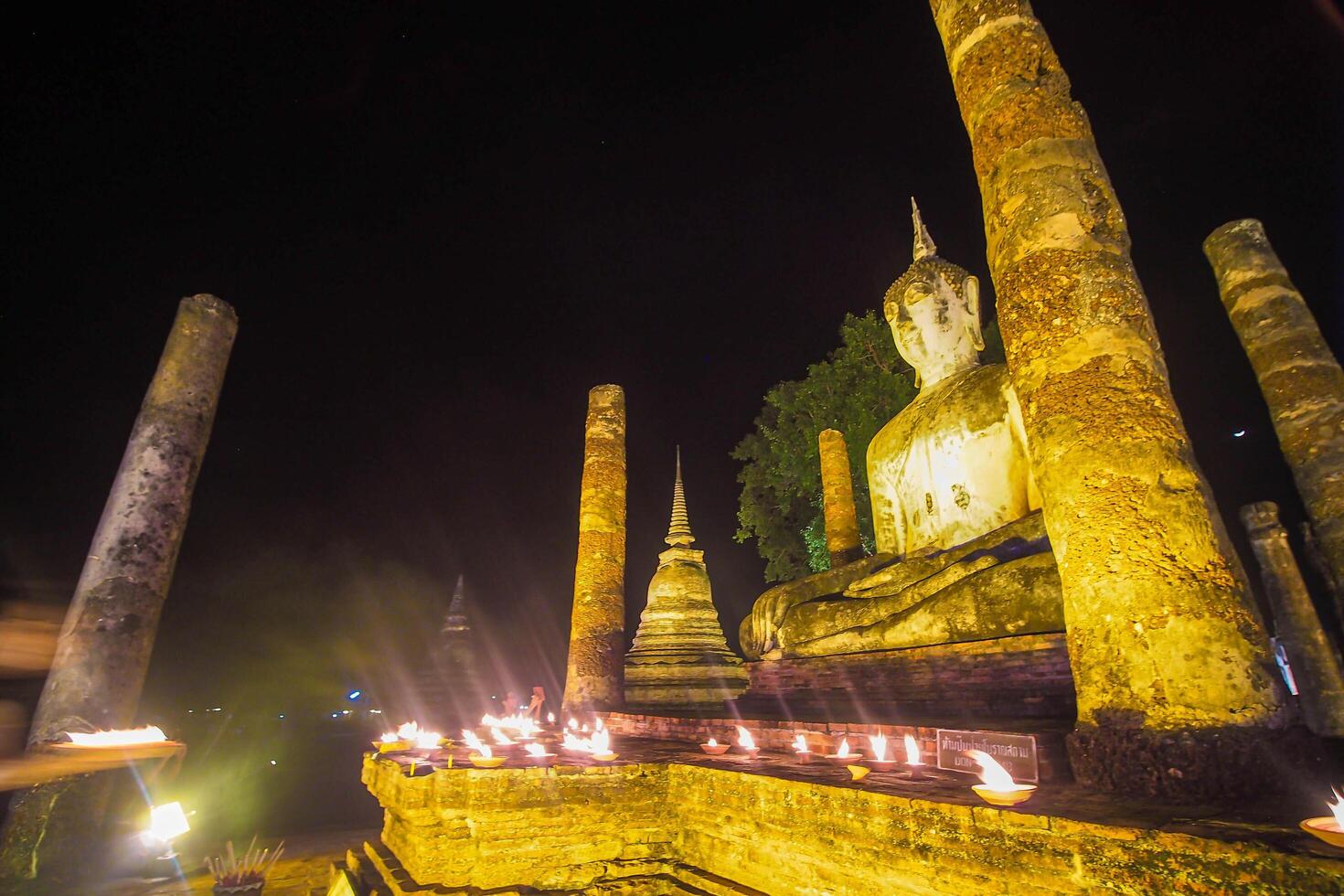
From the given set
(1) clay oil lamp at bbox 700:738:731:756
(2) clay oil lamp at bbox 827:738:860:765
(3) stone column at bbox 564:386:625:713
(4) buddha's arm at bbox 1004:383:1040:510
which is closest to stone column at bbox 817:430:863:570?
(3) stone column at bbox 564:386:625:713

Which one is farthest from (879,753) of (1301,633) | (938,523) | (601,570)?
(1301,633)

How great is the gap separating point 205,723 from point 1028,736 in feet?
73.3

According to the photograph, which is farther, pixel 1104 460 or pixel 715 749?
pixel 715 749

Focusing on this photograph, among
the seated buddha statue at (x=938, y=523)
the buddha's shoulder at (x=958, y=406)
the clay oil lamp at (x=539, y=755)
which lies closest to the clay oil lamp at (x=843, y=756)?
the seated buddha statue at (x=938, y=523)

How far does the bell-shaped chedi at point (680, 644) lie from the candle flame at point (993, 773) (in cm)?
798

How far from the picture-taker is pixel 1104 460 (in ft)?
10.7

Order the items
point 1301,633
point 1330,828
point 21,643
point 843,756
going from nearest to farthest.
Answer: point 1330,828 → point 843,756 → point 21,643 → point 1301,633

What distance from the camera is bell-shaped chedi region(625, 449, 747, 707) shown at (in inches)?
479

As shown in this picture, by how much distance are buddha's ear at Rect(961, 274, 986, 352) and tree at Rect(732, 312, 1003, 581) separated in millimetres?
7309

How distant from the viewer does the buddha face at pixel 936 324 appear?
7441 mm

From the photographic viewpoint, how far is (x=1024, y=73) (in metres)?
4.27

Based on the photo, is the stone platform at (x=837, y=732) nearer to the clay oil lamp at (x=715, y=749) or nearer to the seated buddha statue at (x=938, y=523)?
the clay oil lamp at (x=715, y=749)

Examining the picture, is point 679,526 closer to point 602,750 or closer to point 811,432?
point 811,432

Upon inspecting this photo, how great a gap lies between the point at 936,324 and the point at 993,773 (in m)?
5.58
